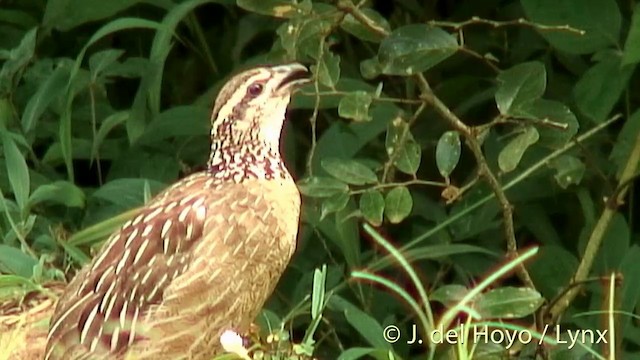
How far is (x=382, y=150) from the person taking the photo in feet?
22.2

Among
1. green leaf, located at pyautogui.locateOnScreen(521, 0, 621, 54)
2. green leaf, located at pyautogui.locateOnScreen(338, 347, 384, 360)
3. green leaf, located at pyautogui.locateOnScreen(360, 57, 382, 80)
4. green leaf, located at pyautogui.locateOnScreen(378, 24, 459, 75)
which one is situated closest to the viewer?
green leaf, located at pyautogui.locateOnScreen(338, 347, 384, 360)

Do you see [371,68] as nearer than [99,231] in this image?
Yes

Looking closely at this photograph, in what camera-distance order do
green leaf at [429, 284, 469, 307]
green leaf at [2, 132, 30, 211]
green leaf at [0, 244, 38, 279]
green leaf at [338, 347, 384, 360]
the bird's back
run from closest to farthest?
1. green leaf at [338, 347, 384, 360]
2. the bird's back
3. green leaf at [429, 284, 469, 307]
4. green leaf at [0, 244, 38, 279]
5. green leaf at [2, 132, 30, 211]

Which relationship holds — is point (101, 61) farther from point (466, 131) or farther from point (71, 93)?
point (466, 131)

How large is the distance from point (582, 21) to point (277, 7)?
3.22 ft

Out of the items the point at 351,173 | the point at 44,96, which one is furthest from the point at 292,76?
the point at 44,96

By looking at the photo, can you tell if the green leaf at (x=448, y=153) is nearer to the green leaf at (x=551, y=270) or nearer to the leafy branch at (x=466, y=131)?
the leafy branch at (x=466, y=131)

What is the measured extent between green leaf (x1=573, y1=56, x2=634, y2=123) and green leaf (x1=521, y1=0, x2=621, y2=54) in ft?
0.20

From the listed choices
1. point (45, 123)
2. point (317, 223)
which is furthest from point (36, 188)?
point (317, 223)

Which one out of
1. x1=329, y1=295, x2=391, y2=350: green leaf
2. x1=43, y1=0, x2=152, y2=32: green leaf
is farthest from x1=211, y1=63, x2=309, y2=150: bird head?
x1=43, y1=0, x2=152, y2=32: green leaf

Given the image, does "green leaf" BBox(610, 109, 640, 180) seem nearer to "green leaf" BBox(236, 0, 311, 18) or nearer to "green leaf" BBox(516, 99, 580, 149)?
"green leaf" BBox(516, 99, 580, 149)

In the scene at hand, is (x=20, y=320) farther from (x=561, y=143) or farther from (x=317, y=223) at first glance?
(x=561, y=143)

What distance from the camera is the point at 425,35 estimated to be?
18.7ft

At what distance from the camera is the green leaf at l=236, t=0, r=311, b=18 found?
225 inches
